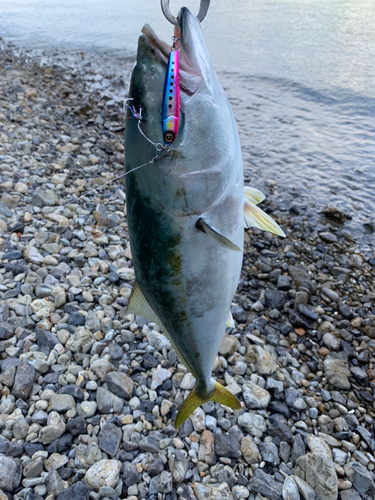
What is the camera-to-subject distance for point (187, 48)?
5.01 feet

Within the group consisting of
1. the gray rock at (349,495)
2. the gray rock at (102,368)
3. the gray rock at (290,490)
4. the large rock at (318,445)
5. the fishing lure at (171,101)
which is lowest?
the gray rock at (349,495)

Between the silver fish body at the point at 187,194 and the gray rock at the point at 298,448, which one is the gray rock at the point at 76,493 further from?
the gray rock at the point at 298,448

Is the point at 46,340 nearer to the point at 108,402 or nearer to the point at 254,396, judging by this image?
the point at 108,402

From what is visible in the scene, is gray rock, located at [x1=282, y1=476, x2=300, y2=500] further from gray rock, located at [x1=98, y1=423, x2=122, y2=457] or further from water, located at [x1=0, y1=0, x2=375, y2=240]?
water, located at [x1=0, y1=0, x2=375, y2=240]

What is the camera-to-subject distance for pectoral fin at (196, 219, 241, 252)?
158 centimetres

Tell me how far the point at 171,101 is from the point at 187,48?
0.84ft

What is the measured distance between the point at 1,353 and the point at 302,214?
205 inches

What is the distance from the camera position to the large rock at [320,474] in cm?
260

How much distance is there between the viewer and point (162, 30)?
19.8 metres

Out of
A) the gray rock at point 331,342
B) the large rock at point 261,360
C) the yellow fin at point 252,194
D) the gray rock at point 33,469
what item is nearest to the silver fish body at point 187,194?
the yellow fin at point 252,194

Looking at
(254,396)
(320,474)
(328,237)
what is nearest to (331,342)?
(254,396)

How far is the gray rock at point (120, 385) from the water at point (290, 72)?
15.9ft

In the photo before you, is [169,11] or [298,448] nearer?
[169,11]

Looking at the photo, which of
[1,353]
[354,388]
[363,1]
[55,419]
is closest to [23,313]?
[1,353]
